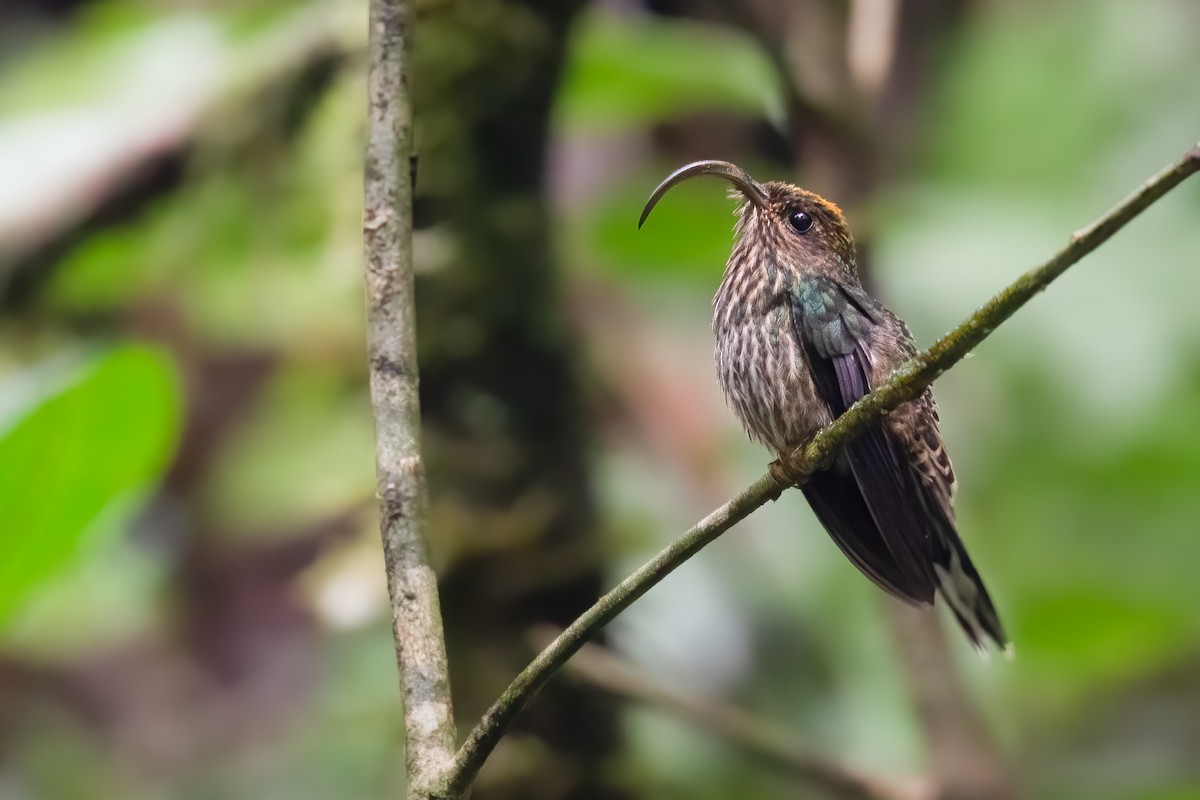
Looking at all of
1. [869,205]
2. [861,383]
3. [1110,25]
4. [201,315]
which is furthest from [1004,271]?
[201,315]

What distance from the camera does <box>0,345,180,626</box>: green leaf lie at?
1686 mm

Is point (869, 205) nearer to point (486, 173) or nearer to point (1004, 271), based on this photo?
point (1004, 271)

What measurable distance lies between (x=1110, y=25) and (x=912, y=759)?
2642mm

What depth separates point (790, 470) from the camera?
1.16 m

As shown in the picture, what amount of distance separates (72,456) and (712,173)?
1043 millimetres

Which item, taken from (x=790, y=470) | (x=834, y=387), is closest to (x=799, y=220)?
(x=834, y=387)

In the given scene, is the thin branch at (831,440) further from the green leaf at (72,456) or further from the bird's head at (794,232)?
the green leaf at (72,456)

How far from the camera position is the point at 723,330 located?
1.51 metres

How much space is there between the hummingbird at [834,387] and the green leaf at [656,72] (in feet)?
3.65

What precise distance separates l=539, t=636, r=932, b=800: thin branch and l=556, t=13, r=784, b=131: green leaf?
1.11m

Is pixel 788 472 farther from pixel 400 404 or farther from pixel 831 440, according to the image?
pixel 400 404

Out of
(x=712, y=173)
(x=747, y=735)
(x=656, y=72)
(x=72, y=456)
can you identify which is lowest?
(x=747, y=735)

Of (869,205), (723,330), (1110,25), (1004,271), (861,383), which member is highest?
(1110,25)

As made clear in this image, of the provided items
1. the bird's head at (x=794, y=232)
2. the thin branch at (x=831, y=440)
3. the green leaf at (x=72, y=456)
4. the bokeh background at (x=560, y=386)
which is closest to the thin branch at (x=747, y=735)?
the bokeh background at (x=560, y=386)
